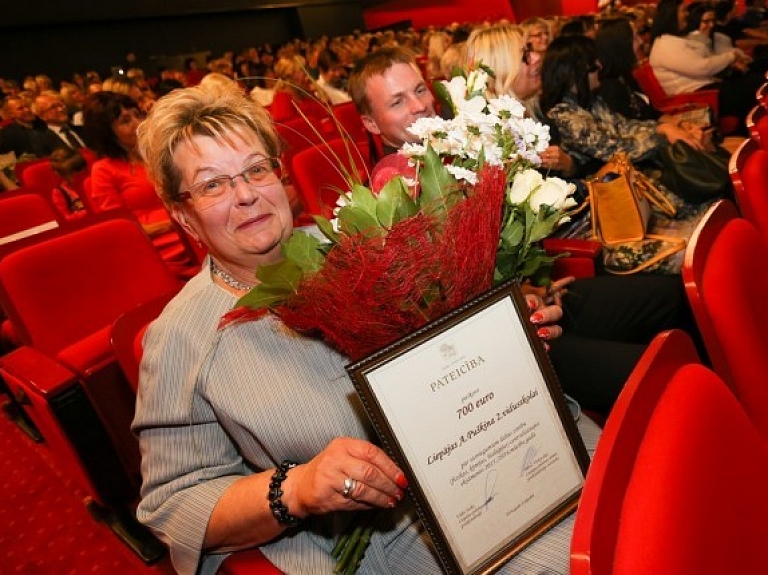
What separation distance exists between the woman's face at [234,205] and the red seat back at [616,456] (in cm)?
76

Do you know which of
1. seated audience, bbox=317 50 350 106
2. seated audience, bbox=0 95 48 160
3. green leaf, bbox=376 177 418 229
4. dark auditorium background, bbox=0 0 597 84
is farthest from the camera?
dark auditorium background, bbox=0 0 597 84

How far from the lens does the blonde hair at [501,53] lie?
2.80 m

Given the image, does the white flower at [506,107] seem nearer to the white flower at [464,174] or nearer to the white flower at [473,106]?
the white flower at [473,106]

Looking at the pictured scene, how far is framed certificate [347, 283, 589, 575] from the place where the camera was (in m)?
0.80

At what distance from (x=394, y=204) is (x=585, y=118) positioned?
1.95m

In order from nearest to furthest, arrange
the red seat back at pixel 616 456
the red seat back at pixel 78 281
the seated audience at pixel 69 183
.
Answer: the red seat back at pixel 616 456
the red seat back at pixel 78 281
the seated audience at pixel 69 183

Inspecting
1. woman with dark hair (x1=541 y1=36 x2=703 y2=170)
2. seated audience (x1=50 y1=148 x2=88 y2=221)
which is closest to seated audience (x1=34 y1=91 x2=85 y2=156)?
seated audience (x1=50 y1=148 x2=88 y2=221)

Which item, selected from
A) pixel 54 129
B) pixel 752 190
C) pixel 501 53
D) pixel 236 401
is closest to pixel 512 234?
pixel 236 401

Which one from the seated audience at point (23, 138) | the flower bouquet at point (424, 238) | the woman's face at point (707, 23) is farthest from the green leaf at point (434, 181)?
the seated audience at point (23, 138)

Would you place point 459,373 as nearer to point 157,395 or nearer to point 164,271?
point 157,395

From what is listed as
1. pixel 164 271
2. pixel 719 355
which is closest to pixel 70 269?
pixel 164 271

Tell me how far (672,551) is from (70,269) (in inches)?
85.0

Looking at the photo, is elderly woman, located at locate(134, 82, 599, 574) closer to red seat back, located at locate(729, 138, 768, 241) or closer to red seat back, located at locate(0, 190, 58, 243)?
red seat back, located at locate(729, 138, 768, 241)

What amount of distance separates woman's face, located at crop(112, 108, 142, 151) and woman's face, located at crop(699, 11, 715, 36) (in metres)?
5.13
